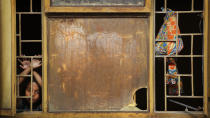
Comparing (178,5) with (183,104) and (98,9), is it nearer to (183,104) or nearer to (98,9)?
(98,9)

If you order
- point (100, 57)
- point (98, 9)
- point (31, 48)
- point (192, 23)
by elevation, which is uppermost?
point (98, 9)

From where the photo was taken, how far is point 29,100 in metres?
4.07

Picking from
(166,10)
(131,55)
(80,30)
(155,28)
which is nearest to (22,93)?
(80,30)

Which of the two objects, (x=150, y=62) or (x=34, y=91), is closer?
(x=150, y=62)

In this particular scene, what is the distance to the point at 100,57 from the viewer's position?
403cm

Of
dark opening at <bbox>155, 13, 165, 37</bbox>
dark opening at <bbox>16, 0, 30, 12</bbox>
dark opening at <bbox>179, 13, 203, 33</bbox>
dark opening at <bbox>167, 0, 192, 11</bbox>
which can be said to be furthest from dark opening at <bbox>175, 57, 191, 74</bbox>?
dark opening at <bbox>16, 0, 30, 12</bbox>

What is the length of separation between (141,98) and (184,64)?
1025 mm

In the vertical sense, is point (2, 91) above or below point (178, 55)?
below

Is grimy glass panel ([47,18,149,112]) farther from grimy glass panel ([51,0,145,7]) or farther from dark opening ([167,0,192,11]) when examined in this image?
dark opening ([167,0,192,11])

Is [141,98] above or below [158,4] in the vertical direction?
below

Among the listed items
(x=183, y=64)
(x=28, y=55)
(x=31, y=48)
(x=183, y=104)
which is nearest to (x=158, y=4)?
(x=183, y=64)

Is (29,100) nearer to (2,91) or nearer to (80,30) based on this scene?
(2,91)

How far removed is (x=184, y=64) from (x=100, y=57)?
1578mm

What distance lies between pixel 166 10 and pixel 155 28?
40 centimetres
